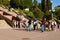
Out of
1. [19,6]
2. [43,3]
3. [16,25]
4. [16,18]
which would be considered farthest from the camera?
[43,3]

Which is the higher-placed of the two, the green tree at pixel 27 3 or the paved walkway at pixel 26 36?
the green tree at pixel 27 3

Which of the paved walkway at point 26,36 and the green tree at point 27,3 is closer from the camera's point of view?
the paved walkway at point 26,36

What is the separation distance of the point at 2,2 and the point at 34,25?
102 ft

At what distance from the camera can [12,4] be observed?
2589 inches

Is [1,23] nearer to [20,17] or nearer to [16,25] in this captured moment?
[16,25]

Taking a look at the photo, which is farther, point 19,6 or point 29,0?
point 29,0

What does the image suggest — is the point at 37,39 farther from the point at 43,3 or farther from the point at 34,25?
Answer: the point at 43,3

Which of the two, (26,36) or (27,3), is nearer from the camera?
(26,36)

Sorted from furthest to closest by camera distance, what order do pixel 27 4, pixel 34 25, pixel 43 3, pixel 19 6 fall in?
pixel 43 3
pixel 27 4
pixel 19 6
pixel 34 25

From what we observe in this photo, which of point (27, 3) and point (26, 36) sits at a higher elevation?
point (27, 3)

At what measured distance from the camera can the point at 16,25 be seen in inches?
1453

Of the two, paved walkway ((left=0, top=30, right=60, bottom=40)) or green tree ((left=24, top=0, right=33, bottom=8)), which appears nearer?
paved walkway ((left=0, top=30, right=60, bottom=40))

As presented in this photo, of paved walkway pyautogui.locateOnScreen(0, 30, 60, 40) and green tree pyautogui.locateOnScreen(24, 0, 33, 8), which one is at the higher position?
green tree pyautogui.locateOnScreen(24, 0, 33, 8)

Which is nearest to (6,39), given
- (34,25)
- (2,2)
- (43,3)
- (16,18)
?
(34,25)
